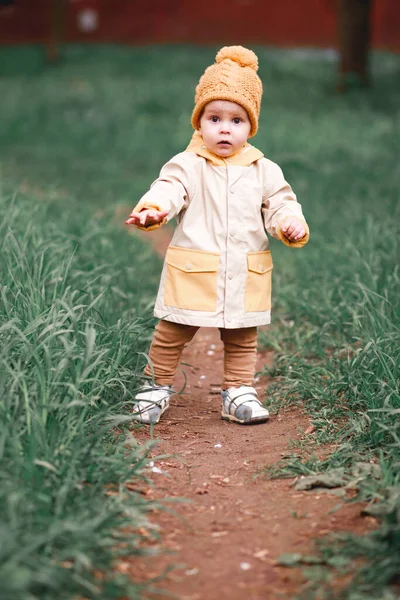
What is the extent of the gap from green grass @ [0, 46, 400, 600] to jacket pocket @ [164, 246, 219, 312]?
0.27m

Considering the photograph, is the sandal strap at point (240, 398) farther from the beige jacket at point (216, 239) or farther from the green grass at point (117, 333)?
the beige jacket at point (216, 239)

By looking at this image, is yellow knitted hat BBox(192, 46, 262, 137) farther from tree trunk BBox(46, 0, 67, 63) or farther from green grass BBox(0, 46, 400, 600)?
tree trunk BBox(46, 0, 67, 63)

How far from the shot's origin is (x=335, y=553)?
2236mm

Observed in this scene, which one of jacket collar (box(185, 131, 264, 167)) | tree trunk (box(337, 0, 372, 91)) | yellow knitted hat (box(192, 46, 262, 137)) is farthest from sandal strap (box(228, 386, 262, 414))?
tree trunk (box(337, 0, 372, 91))

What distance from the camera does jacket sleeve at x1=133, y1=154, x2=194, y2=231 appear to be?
118 inches

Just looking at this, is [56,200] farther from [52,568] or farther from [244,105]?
[52,568]

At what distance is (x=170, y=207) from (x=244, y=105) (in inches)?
19.4

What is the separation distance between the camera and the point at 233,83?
10.4 feet

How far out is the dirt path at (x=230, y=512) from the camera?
219 centimetres

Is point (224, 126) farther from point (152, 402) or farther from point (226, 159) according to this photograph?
point (152, 402)

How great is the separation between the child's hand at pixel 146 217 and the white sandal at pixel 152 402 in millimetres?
635

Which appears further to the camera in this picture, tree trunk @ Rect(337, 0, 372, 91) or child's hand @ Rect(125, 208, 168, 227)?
tree trunk @ Rect(337, 0, 372, 91)

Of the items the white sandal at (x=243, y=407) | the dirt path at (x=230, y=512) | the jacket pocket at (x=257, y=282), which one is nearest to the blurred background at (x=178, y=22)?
the jacket pocket at (x=257, y=282)

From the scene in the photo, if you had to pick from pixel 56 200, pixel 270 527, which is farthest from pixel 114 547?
pixel 56 200
